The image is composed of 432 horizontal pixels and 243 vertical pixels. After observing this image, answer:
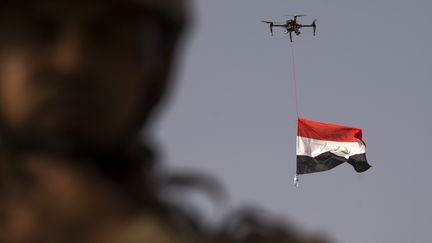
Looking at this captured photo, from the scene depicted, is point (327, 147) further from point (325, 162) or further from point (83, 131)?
point (83, 131)

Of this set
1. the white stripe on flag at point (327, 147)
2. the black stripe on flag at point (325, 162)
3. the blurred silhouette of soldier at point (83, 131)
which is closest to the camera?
the blurred silhouette of soldier at point (83, 131)

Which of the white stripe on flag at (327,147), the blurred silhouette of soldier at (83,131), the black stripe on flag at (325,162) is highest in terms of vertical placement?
the white stripe on flag at (327,147)

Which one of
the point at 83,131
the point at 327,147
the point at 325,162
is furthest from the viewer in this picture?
the point at 327,147

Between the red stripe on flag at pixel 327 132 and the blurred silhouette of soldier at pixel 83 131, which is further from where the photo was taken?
the red stripe on flag at pixel 327 132

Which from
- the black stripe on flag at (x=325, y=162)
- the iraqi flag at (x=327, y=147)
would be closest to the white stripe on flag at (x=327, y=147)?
the iraqi flag at (x=327, y=147)

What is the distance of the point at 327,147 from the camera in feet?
100

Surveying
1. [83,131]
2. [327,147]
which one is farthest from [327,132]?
[83,131]

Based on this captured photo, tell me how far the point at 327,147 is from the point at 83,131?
2913 centimetres

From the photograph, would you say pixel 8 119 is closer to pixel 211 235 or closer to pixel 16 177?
pixel 16 177

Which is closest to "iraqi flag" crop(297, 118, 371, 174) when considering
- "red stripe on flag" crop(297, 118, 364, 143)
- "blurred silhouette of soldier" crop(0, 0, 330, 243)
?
"red stripe on flag" crop(297, 118, 364, 143)

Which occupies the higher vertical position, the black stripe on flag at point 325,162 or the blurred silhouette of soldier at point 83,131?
the black stripe on flag at point 325,162

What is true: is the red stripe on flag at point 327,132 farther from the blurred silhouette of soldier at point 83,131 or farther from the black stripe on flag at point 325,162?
the blurred silhouette of soldier at point 83,131

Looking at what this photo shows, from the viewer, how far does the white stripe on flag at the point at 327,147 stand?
99.7ft

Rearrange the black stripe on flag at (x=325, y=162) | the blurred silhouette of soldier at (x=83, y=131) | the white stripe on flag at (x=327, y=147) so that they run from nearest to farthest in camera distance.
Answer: the blurred silhouette of soldier at (x=83, y=131), the black stripe on flag at (x=325, y=162), the white stripe on flag at (x=327, y=147)
